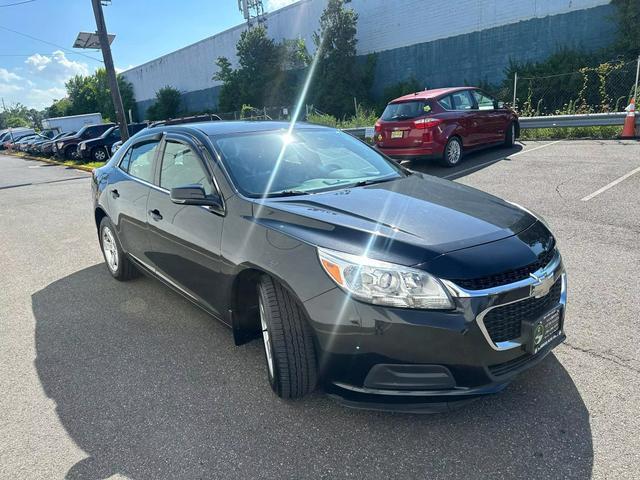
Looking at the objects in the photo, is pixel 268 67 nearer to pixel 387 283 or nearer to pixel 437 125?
pixel 437 125

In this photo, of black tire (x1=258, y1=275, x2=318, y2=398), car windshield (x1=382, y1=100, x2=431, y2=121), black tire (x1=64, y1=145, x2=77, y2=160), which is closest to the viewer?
black tire (x1=258, y1=275, x2=318, y2=398)

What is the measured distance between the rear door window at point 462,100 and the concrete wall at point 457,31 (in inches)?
537

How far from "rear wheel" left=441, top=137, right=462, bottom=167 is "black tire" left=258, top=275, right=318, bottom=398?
26.1 ft

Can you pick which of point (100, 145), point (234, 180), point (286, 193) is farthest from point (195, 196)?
point (100, 145)

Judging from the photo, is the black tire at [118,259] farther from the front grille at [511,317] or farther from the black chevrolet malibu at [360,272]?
the front grille at [511,317]

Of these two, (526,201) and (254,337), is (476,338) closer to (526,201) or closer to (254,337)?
(254,337)

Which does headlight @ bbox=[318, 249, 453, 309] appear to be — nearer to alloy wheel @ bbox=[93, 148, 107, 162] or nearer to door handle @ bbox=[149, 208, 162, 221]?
door handle @ bbox=[149, 208, 162, 221]

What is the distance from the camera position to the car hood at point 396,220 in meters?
2.45

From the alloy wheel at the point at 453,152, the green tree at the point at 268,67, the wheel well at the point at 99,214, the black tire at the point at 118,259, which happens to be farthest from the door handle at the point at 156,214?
Answer: the green tree at the point at 268,67

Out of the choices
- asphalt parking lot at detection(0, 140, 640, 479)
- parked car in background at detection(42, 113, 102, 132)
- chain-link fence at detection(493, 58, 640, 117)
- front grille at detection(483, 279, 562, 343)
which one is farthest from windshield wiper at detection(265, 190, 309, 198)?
parked car in background at detection(42, 113, 102, 132)

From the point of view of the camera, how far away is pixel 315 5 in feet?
108

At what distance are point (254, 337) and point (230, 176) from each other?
1093 millimetres

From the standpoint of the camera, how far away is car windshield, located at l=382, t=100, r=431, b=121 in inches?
386

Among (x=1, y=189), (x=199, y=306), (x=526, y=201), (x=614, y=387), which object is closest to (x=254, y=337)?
(x=199, y=306)
